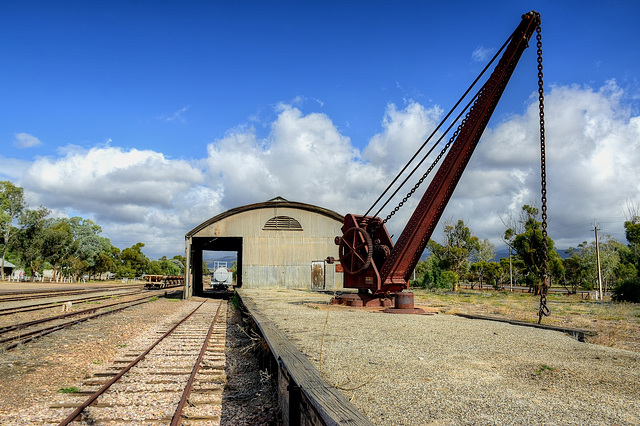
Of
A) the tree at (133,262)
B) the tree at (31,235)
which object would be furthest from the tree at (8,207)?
the tree at (133,262)

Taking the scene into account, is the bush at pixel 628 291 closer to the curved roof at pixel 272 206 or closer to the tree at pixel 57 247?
the curved roof at pixel 272 206

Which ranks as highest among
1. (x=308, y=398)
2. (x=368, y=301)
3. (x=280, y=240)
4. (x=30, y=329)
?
(x=280, y=240)

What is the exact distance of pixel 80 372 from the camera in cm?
677

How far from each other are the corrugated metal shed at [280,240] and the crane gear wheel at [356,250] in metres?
Result: 10.4

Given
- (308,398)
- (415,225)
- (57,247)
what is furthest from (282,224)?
(57,247)

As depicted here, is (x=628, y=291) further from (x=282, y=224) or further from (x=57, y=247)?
(x=57, y=247)

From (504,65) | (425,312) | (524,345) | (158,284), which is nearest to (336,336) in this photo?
(524,345)

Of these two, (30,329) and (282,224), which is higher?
(282,224)

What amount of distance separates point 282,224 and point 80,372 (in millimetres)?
18690

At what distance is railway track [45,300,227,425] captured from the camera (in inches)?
184

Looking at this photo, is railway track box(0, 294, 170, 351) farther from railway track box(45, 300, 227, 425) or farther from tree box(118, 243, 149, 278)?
tree box(118, 243, 149, 278)

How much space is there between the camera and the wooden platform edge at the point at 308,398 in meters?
2.89

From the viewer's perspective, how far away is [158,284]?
4025 cm

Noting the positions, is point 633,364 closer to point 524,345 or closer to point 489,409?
point 524,345
